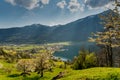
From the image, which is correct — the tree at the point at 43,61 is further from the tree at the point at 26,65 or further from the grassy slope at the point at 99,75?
the grassy slope at the point at 99,75

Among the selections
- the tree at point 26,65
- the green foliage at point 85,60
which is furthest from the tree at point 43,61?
the green foliage at point 85,60

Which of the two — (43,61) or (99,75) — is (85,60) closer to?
(43,61)

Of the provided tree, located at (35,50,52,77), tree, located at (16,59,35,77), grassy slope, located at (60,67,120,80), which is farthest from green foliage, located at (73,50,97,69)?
grassy slope, located at (60,67,120,80)

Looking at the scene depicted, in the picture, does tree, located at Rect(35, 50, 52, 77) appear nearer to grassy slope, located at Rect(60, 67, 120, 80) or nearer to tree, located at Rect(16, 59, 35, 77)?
tree, located at Rect(16, 59, 35, 77)

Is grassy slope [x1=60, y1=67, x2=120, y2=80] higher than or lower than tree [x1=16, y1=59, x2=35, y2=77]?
higher

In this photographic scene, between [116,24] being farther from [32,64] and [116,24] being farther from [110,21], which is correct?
[32,64]

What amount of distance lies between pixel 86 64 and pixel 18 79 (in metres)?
29.4

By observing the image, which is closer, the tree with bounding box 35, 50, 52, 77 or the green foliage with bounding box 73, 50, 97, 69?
the tree with bounding box 35, 50, 52, 77

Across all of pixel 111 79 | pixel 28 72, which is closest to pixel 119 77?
pixel 111 79

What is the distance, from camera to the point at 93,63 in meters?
106

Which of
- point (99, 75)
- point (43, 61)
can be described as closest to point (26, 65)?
point (43, 61)

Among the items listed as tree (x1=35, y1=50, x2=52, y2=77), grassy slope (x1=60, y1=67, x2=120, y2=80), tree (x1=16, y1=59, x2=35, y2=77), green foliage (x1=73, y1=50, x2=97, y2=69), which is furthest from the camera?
tree (x1=16, y1=59, x2=35, y2=77)

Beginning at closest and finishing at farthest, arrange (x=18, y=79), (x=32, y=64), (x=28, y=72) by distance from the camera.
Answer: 1. (x=18, y=79)
2. (x=32, y=64)
3. (x=28, y=72)

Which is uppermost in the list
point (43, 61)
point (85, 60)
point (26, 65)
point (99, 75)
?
point (99, 75)
